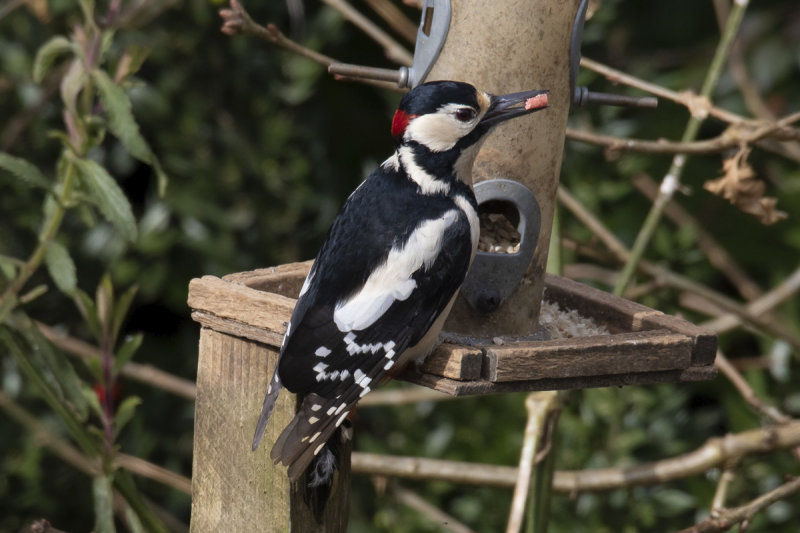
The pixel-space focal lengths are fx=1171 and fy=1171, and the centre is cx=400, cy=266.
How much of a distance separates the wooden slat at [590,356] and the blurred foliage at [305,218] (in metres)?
1.58

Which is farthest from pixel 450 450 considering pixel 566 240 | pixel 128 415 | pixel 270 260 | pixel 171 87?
pixel 128 415

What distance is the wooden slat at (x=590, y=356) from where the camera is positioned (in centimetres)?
203

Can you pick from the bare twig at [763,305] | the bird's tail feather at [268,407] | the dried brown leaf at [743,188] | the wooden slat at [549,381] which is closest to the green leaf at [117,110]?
the bird's tail feather at [268,407]

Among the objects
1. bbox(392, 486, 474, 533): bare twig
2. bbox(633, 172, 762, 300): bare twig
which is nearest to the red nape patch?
bbox(392, 486, 474, 533): bare twig

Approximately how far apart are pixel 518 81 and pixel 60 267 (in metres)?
1.06

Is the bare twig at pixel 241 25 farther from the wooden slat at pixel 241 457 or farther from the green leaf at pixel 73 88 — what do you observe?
the wooden slat at pixel 241 457

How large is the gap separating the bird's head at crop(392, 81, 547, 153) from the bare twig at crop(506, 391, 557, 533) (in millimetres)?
614

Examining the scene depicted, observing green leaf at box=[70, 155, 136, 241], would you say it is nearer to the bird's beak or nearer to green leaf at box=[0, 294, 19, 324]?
green leaf at box=[0, 294, 19, 324]

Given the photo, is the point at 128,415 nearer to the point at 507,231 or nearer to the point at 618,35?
the point at 507,231

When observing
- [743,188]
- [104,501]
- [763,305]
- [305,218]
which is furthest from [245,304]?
[305,218]

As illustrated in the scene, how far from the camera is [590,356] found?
6.93 ft

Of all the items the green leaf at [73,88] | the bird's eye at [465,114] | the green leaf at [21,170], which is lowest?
the green leaf at [21,170]

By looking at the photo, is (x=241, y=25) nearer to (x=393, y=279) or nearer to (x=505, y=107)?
(x=505, y=107)

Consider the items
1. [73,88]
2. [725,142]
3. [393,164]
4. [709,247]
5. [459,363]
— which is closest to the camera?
[459,363]
